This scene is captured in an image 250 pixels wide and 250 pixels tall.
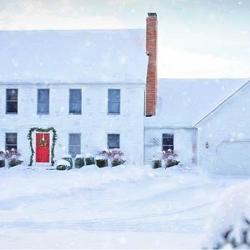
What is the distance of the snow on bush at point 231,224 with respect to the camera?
554 cm

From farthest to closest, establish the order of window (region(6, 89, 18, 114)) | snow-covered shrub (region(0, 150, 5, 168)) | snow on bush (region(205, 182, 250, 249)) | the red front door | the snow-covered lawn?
window (region(6, 89, 18, 114)), the red front door, snow-covered shrub (region(0, 150, 5, 168)), the snow-covered lawn, snow on bush (region(205, 182, 250, 249))

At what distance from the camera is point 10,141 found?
1332 inches

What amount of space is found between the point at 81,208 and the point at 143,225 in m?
4.03

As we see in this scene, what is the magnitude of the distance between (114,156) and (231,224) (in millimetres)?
26837

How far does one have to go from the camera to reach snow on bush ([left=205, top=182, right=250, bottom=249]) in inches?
218

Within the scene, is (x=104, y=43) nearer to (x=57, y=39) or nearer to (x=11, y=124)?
(x=57, y=39)

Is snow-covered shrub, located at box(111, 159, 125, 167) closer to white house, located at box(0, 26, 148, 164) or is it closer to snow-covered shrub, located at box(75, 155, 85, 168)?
white house, located at box(0, 26, 148, 164)

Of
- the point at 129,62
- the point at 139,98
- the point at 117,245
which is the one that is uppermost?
the point at 129,62

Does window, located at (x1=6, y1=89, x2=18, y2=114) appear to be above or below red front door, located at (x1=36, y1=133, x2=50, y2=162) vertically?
above

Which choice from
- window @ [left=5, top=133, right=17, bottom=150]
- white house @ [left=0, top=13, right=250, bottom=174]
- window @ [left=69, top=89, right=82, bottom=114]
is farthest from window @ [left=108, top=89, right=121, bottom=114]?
window @ [left=5, top=133, right=17, bottom=150]

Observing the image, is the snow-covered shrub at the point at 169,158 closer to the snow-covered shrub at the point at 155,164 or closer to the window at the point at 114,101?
the snow-covered shrub at the point at 155,164

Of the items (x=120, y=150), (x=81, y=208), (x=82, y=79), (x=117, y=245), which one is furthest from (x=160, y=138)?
(x=117, y=245)

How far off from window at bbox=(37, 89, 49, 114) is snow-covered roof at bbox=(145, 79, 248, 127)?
6.17 metres

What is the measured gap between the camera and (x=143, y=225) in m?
14.4
